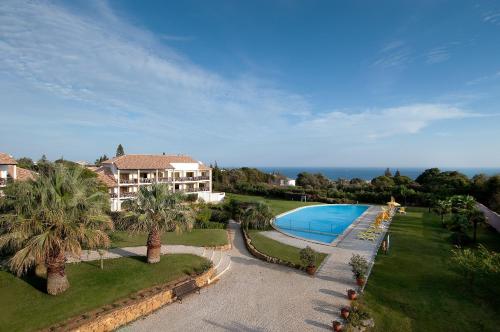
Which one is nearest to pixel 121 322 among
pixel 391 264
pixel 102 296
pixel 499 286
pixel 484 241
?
pixel 102 296

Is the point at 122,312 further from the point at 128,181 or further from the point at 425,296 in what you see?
the point at 128,181

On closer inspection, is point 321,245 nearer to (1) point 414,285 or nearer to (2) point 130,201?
(1) point 414,285

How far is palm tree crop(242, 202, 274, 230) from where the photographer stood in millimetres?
23109

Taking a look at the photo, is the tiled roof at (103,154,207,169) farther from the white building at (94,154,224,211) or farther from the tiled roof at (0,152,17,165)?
the tiled roof at (0,152,17,165)

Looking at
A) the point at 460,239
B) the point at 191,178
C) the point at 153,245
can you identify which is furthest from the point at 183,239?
the point at 191,178

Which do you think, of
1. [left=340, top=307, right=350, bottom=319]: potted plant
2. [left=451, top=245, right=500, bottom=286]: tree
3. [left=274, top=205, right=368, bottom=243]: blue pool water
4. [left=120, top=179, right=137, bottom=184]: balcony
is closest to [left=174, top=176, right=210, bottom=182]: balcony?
[left=120, top=179, right=137, bottom=184]: balcony

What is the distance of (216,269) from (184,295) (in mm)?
2853

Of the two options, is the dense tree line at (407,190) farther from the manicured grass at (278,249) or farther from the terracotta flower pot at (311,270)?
the terracotta flower pot at (311,270)

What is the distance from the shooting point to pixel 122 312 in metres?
9.84

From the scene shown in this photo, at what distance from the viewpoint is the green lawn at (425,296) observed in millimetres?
9492

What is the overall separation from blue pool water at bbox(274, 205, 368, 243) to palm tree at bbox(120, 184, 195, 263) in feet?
36.7

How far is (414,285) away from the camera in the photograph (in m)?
12.2

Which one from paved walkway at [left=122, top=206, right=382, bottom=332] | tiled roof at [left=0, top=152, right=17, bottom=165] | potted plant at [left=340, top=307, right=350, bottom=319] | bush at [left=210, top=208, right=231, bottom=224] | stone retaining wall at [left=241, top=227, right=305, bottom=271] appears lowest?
paved walkway at [left=122, top=206, right=382, bottom=332]

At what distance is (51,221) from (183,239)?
9.86 m
